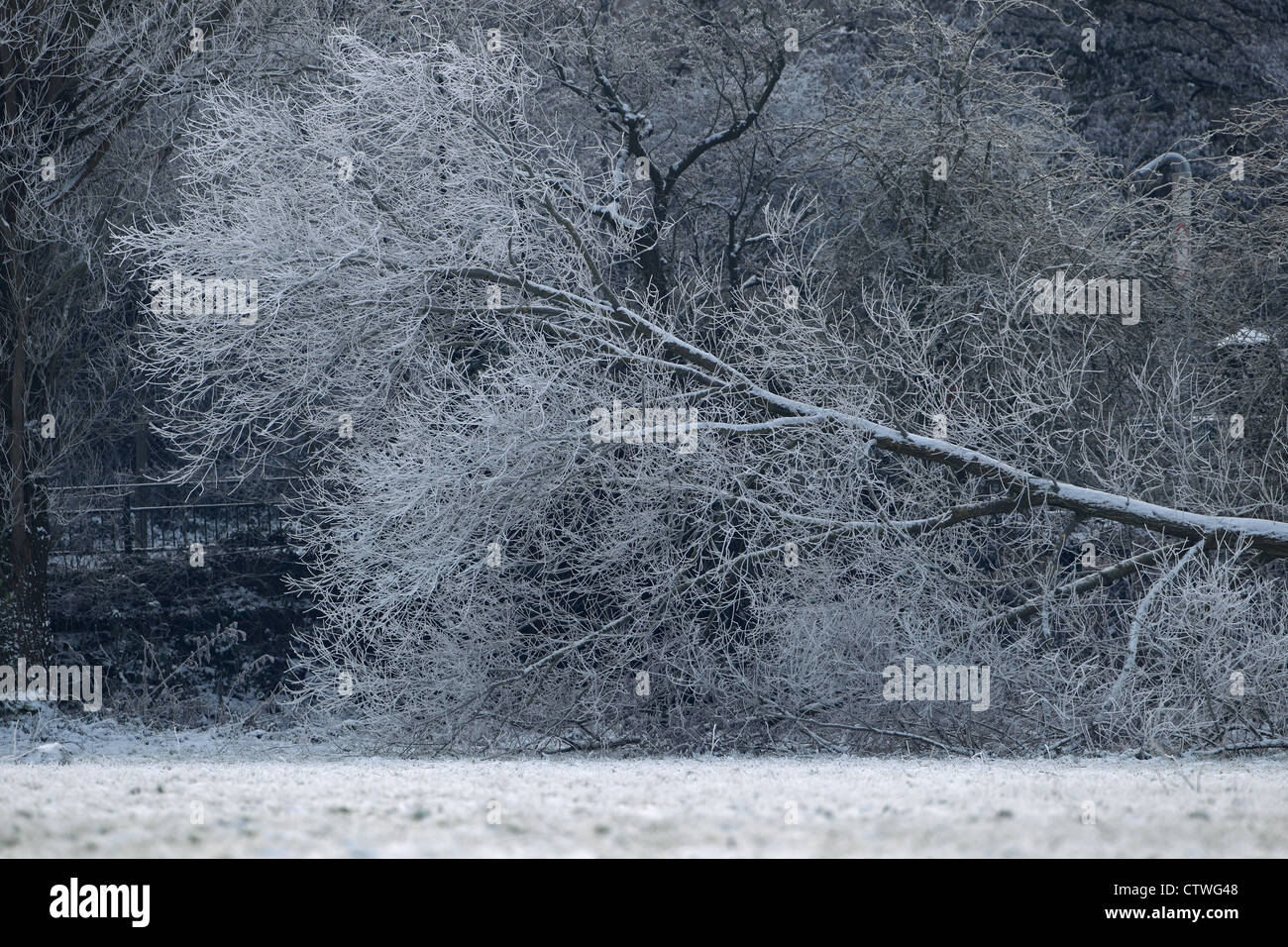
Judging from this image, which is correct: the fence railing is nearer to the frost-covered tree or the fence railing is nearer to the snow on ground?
the frost-covered tree

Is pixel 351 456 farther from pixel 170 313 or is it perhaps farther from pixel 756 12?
pixel 756 12

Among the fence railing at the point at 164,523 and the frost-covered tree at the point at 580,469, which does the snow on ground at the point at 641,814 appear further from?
the fence railing at the point at 164,523

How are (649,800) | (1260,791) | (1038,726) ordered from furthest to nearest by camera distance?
1. (1038,726)
2. (1260,791)
3. (649,800)

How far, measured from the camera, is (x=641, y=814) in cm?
493

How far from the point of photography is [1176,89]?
2227 centimetres

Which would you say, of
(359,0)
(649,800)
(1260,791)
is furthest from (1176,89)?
(649,800)

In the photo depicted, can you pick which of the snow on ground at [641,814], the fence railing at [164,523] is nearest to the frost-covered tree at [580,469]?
the snow on ground at [641,814]

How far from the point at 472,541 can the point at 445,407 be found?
1.70 meters

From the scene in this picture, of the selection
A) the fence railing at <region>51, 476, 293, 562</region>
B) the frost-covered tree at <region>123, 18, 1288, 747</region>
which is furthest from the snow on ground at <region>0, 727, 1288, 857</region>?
the fence railing at <region>51, 476, 293, 562</region>

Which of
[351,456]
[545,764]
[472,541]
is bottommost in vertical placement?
[545,764]

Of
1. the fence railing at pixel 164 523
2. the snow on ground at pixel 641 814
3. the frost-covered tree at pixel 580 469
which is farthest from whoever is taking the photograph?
the fence railing at pixel 164 523

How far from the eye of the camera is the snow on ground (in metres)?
4.24

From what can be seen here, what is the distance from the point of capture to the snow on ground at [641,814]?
13.9 ft

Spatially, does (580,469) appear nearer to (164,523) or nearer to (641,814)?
(641,814)
